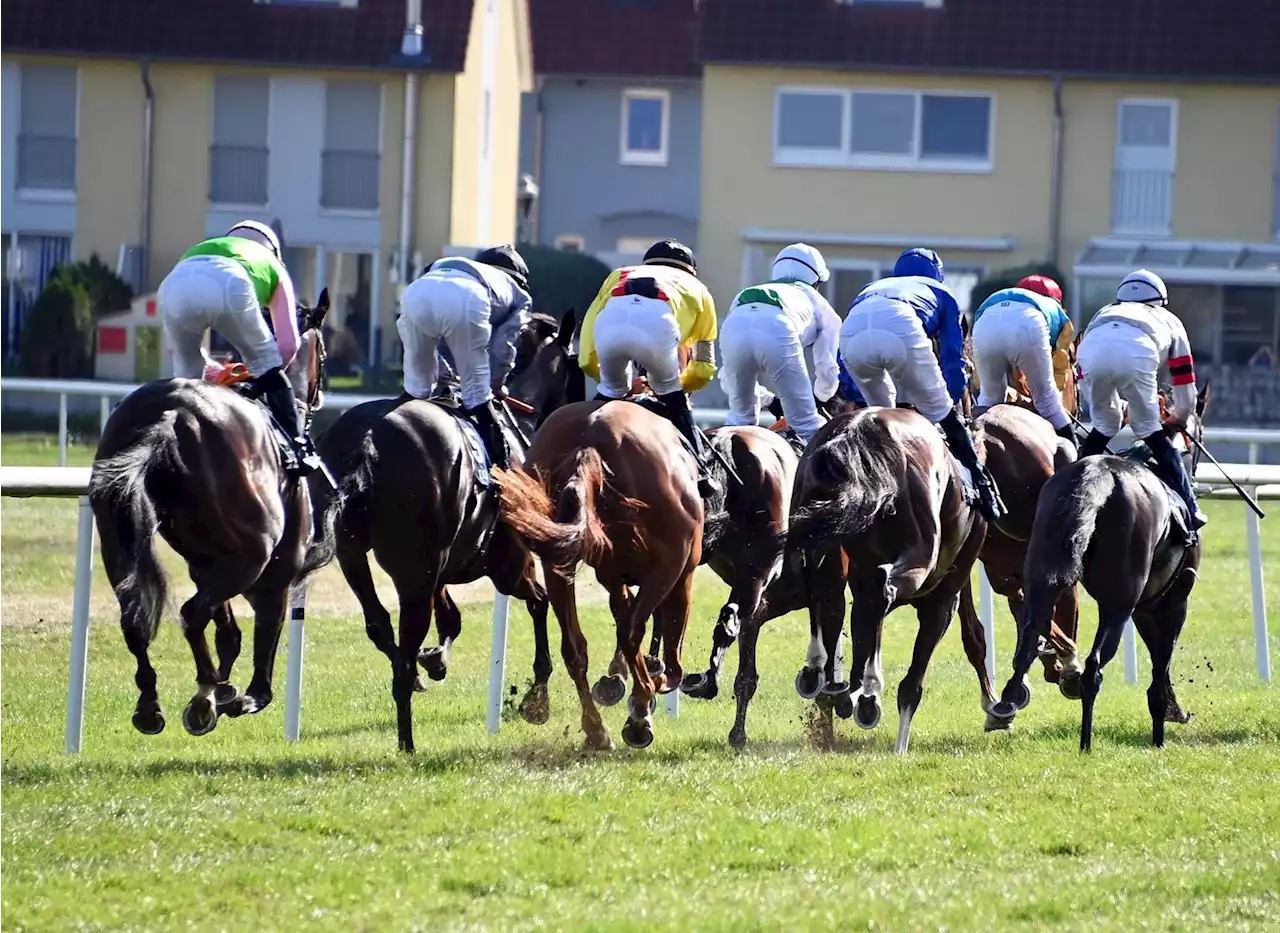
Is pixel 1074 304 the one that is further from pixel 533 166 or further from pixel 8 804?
pixel 8 804

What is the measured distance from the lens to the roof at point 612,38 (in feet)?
135

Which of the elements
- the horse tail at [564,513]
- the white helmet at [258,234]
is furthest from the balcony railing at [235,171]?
the horse tail at [564,513]

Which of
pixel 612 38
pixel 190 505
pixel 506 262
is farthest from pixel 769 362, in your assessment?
pixel 612 38

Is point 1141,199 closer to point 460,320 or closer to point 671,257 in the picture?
point 671,257

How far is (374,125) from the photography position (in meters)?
32.5

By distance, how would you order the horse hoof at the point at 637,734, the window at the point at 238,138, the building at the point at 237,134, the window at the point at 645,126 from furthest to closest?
the window at the point at 645,126 < the window at the point at 238,138 < the building at the point at 237,134 < the horse hoof at the point at 637,734

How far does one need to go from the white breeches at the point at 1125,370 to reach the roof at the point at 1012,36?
2233cm

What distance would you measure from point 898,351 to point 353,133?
2468 centimetres

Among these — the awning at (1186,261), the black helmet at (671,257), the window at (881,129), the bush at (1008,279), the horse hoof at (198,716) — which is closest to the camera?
the horse hoof at (198,716)

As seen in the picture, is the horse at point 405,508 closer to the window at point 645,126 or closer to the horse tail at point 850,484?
the horse tail at point 850,484

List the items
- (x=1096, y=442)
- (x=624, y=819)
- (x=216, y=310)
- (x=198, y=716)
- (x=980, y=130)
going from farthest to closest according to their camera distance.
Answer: (x=980, y=130) → (x=1096, y=442) → (x=216, y=310) → (x=198, y=716) → (x=624, y=819)

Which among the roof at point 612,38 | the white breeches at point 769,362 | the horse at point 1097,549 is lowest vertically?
the horse at point 1097,549

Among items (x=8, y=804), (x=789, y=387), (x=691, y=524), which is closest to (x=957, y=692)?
(x=789, y=387)

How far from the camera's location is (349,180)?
32656 millimetres
